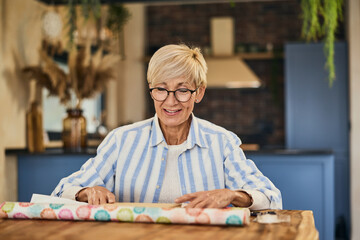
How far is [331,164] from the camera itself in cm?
348

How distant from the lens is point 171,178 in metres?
2.02

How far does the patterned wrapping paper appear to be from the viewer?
1.43 meters

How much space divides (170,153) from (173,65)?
1.14 ft

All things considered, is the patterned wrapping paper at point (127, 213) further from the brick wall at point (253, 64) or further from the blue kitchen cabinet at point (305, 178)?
the brick wall at point (253, 64)

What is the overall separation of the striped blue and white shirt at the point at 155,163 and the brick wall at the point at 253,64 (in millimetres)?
4878

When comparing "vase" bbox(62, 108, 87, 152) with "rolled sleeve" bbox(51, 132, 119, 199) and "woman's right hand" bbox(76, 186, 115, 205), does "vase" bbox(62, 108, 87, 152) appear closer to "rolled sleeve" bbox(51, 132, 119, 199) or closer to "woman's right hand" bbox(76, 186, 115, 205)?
"rolled sleeve" bbox(51, 132, 119, 199)

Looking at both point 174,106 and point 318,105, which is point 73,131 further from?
point 318,105

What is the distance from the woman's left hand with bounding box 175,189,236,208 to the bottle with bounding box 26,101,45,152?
2354mm

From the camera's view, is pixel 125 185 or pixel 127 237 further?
pixel 125 185

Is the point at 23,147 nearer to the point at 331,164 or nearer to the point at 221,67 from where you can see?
the point at 331,164

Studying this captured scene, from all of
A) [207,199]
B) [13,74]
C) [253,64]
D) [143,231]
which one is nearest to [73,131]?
[13,74]

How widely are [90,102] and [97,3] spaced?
308cm

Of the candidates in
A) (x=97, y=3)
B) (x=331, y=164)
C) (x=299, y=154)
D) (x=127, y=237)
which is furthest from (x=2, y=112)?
(x=127, y=237)

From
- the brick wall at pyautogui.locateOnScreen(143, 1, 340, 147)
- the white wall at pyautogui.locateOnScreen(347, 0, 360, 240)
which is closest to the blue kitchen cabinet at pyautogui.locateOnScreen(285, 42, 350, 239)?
the white wall at pyautogui.locateOnScreen(347, 0, 360, 240)
